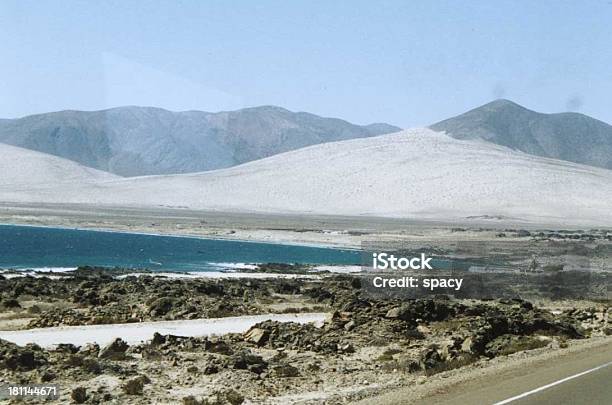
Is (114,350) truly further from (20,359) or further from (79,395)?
(79,395)

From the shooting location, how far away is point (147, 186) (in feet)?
581

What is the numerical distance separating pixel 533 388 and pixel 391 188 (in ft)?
484

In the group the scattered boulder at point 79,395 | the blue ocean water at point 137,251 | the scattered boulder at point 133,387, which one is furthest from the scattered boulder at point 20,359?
the blue ocean water at point 137,251

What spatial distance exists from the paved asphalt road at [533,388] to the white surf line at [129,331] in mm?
9606

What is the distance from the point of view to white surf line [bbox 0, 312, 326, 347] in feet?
70.7

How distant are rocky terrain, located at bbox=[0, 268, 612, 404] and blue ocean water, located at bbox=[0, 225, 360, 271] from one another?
23.3 metres

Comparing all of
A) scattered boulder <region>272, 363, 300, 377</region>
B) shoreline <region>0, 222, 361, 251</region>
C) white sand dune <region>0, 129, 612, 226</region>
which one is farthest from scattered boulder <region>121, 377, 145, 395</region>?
white sand dune <region>0, 129, 612, 226</region>

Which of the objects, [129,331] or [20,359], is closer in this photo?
[20,359]

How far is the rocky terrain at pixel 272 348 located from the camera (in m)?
15.6

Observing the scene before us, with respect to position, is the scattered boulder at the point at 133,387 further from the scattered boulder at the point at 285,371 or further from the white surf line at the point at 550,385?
the white surf line at the point at 550,385

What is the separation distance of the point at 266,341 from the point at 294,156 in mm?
175871

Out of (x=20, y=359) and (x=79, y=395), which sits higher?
(x=20, y=359)

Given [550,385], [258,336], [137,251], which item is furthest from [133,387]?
[137,251]

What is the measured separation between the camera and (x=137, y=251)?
226 feet
